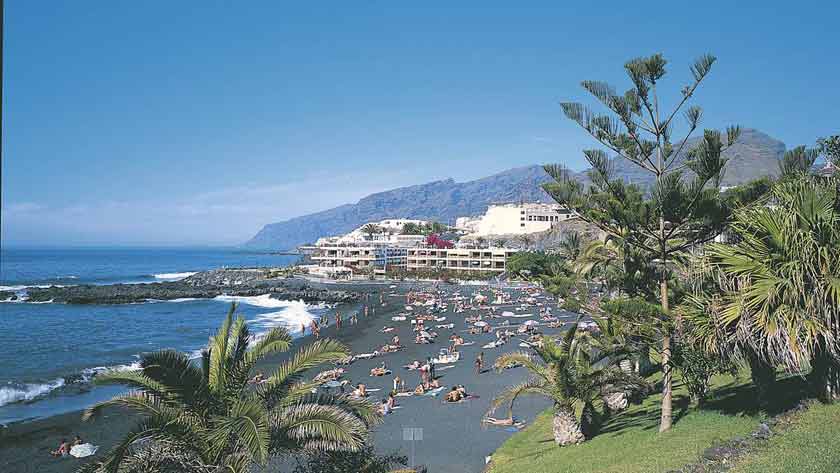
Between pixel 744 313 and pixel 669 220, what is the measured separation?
7.15ft

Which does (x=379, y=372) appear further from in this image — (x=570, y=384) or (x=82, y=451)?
(x=570, y=384)

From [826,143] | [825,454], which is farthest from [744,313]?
[826,143]

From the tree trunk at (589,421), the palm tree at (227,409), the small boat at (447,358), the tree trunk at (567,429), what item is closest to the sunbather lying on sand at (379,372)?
the small boat at (447,358)

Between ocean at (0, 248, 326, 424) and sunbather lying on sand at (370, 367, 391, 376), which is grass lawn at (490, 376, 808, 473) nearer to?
sunbather lying on sand at (370, 367, 391, 376)

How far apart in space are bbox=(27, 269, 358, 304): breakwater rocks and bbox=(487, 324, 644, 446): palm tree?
39.6 meters

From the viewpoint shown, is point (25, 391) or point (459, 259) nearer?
point (25, 391)

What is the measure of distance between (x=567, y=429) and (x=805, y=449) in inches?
171

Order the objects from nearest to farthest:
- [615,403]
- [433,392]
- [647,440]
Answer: [647,440] → [615,403] → [433,392]

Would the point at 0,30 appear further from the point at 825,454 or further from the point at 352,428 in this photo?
the point at 825,454

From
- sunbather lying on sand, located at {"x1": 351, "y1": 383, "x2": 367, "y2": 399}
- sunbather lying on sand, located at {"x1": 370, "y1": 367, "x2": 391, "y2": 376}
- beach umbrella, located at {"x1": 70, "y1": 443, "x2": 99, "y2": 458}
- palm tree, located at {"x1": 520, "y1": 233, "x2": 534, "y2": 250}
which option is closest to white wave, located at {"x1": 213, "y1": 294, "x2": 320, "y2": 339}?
sunbather lying on sand, located at {"x1": 370, "y1": 367, "x2": 391, "y2": 376}

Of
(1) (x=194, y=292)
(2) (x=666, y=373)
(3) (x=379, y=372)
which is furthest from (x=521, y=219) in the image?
(2) (x=666, y=373)

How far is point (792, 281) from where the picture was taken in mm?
6727

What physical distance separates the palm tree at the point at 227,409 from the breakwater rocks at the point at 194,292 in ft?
141

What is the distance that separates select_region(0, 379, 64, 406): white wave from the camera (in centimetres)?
1853
